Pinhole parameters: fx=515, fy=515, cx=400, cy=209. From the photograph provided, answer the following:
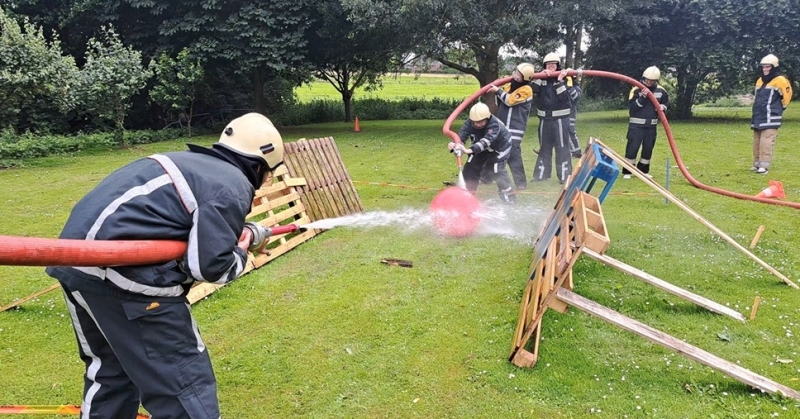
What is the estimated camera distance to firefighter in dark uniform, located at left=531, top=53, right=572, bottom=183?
10.3 m

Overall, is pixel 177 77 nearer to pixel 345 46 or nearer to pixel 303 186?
pixel 345 46

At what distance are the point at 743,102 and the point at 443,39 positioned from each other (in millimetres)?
27641

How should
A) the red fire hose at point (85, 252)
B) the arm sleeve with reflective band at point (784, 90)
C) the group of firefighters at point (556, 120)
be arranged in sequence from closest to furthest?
the red fire hose at point (85, 252) → the group of firefighters at point (556, 120) → the arm sleeve with reflective band at point (784, 90)

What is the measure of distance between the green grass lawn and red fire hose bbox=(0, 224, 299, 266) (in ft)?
6.17

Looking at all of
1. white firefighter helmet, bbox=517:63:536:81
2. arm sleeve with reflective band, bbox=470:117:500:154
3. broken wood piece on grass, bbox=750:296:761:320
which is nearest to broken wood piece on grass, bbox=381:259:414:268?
arm sleeve with reflective band, bbox=470:117:500:154

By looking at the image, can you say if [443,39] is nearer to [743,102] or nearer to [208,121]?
[208,121]

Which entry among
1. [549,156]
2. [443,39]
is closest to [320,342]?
[549,156]

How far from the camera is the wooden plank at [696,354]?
3.77 meters

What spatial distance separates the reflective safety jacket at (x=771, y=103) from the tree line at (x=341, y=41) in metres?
6.99

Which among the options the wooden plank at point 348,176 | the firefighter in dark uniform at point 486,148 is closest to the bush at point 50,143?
the wooden plank at point 348,176

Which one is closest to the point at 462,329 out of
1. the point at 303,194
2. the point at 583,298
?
the point at 583,298

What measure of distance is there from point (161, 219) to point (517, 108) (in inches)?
343

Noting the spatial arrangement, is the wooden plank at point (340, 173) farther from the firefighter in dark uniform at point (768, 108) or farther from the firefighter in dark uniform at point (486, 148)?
the firefighter in dark uniform at point (768, 108)

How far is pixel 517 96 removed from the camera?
33.2 feet
